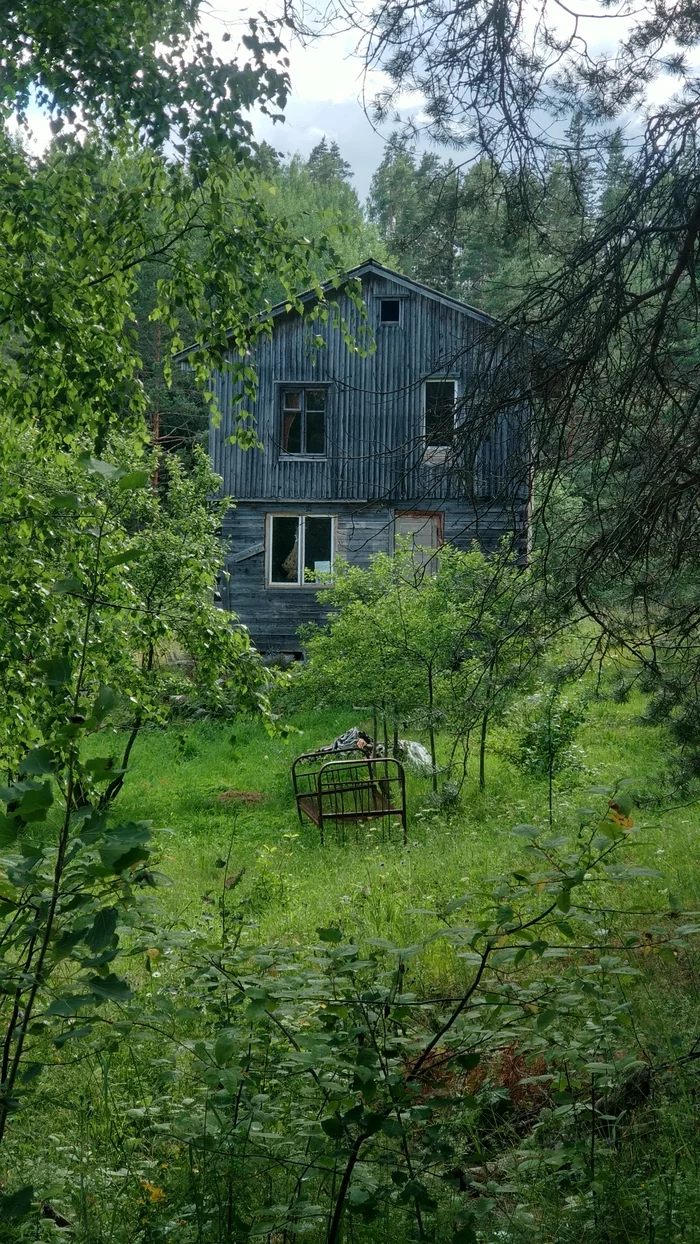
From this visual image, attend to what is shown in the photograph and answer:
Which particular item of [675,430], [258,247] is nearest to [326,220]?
[258,247]

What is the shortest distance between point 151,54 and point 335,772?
10.4 metres

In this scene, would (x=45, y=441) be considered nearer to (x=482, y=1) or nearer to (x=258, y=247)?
(x=258, y=247)

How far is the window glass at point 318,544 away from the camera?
2378 centimetres

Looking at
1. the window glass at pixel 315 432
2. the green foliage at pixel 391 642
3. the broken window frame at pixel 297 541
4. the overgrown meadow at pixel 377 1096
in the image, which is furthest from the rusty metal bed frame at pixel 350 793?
the window glass at pixel 315 432

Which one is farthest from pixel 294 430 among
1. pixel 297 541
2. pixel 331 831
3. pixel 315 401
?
pixel 331 831

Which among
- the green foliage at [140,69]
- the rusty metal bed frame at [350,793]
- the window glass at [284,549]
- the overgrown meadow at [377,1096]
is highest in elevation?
the green foliage at [140,69]

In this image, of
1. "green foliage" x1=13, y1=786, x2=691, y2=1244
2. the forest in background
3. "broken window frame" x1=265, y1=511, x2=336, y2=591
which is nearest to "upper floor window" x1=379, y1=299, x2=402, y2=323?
→ "broken window frame" x1=265, y1=511, x2=336, y2=591

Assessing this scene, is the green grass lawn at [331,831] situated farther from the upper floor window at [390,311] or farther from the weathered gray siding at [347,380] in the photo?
the upper floor window at [390,311]

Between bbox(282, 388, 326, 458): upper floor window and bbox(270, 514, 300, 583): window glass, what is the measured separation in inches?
67.1

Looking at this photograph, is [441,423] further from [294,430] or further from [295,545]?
Answer: [294,430]

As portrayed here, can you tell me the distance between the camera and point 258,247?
6121 millimetres

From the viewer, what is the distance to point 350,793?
14.0m

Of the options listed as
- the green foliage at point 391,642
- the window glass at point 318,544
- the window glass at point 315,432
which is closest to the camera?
the green foliage at point 391,642

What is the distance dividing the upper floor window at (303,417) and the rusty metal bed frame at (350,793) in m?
10.0
